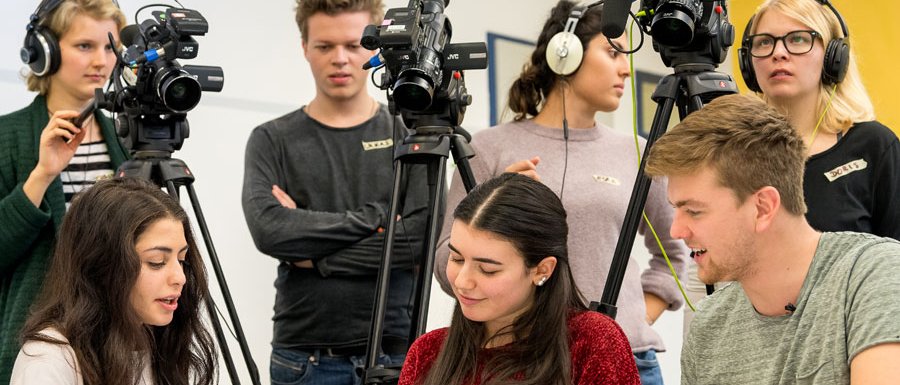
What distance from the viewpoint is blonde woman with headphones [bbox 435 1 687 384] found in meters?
2.22

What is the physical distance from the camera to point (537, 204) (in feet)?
5.89

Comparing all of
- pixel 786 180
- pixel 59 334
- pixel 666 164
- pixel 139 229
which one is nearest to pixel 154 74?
pixel 139 229

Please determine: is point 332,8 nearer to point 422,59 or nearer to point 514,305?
point 422,59

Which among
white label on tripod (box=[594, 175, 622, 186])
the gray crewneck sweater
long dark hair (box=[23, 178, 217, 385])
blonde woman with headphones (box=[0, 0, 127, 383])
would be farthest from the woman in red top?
blonde woman with headphones (box=[0, 0, 127, 383])

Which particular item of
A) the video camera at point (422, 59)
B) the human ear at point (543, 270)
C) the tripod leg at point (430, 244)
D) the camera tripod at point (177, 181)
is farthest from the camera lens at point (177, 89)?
the human ear at point (543, 270)

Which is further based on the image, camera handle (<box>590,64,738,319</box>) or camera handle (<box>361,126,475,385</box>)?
camera handle (<box>361,126,475,385</box>)

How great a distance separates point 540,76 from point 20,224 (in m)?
1.27

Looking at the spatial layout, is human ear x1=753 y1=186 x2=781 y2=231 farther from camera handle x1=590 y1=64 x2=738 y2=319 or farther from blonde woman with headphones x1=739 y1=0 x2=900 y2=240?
blonde woman with headphones x1=739 y1=0 x2=900 y2=240

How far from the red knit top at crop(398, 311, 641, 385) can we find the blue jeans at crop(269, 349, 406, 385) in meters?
0.50

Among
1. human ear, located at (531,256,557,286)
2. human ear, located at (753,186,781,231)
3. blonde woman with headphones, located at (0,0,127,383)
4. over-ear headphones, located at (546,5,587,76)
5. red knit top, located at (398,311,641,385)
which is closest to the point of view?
human ear, located at (753,186,781,231)

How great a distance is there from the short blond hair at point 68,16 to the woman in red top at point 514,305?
47.1 inches

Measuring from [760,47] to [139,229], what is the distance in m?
1.40

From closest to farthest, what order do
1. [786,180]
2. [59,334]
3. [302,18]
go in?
[786,180], [59,334], [302,18]

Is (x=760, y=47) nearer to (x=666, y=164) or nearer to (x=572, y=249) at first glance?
(x=572, y=249)
